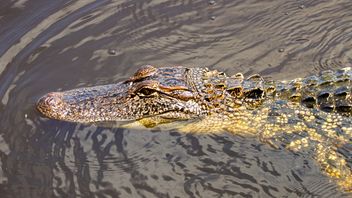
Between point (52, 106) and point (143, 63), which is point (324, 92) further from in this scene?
point (52, 106)

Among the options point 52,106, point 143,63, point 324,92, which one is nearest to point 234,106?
point 324,92

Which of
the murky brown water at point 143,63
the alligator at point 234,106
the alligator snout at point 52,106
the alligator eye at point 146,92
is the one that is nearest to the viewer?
the murky brown water at point 143,63

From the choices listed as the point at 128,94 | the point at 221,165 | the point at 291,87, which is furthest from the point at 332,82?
the point at 128,94

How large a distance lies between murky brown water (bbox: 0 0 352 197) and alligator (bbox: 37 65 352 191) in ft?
0.53

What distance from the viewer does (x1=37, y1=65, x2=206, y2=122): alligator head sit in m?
5.34

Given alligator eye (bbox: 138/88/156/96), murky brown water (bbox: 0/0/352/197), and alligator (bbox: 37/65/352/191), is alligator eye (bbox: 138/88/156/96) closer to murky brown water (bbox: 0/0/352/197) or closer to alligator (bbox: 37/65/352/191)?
alligator (bbox: 37/65/352/191)

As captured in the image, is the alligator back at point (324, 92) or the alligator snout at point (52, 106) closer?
the alligator back at point (324, 92)

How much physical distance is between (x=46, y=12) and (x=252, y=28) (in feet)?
10.3

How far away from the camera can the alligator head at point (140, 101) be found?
534cm

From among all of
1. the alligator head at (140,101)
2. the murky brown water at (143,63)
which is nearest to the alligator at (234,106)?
the alligator head at (140,101)

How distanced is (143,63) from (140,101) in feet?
4.69

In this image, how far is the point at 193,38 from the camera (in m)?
7.11

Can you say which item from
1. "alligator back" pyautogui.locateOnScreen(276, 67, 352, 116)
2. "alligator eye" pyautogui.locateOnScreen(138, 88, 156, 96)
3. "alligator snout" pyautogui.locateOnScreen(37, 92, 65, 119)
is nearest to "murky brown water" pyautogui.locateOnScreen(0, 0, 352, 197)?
"alligator snout" pyautogui.locateOnScreen(37, 92, 65, 119)

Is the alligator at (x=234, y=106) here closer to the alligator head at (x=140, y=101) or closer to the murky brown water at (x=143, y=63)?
the alligator head at (x=140, y=101)
